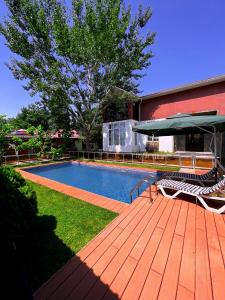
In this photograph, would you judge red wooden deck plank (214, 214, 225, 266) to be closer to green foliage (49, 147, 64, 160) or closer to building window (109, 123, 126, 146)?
building window (109, 123, 126, 146)

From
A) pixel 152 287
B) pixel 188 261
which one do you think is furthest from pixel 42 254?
pixel 188 261

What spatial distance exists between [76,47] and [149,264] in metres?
15.2

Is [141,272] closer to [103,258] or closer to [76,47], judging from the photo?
[103,258]

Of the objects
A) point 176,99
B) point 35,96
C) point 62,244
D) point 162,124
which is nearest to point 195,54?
point 176,99

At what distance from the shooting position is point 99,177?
11.1m

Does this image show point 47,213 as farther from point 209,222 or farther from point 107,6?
point 107,6

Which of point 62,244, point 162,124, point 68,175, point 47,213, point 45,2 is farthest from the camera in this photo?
point 45,2

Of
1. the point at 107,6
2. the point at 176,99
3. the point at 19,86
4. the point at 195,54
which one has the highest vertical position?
the point at 107,6

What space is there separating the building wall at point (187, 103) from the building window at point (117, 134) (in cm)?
252

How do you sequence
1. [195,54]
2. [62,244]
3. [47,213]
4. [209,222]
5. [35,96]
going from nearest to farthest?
[62,244], [209,222], [47,213], [195,54], [35,96]

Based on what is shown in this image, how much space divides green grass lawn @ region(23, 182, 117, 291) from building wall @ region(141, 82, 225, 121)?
13399mm

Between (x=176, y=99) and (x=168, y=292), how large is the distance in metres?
15.8

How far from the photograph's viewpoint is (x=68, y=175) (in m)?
11.9

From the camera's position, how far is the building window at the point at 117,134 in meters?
17.3
